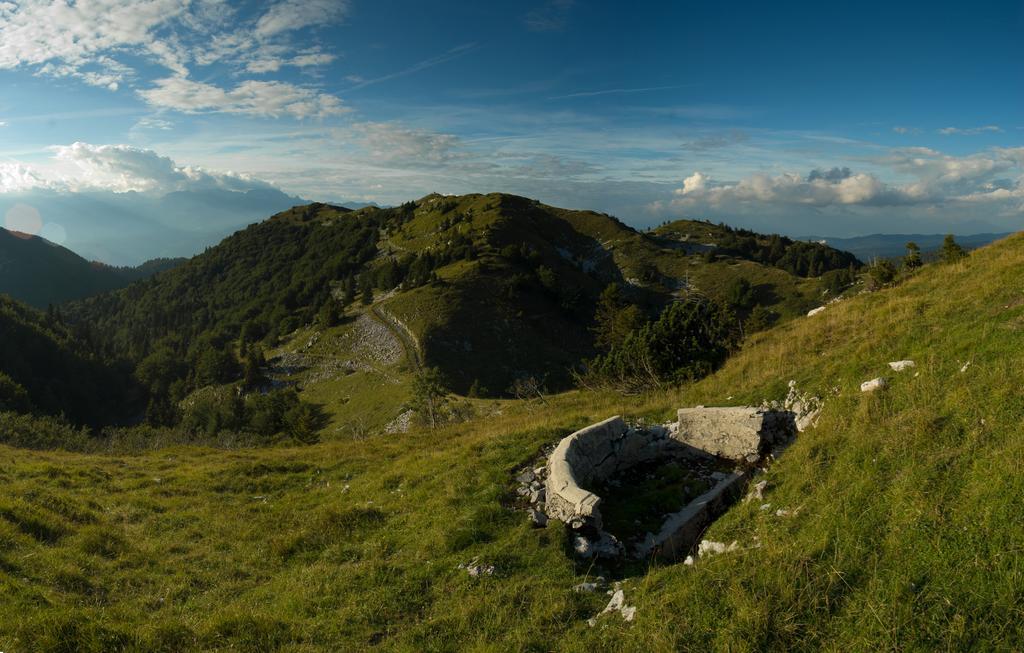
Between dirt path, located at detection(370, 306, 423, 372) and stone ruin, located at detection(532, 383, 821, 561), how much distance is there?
61.1m

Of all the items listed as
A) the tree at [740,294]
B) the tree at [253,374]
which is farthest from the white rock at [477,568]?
the tree at [740,294]

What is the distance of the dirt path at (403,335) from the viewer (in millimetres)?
75938

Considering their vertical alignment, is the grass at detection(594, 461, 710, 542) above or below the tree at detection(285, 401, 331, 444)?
above

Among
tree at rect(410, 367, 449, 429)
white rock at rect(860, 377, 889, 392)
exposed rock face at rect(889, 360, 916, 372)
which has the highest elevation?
exposed rock face at rect(889, 360, 916, 372)

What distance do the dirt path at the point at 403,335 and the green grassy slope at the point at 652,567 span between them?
192 ft

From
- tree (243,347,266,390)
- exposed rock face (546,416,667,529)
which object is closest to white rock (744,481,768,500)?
exposed rock face (546,416,667,529)

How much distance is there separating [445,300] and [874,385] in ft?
280

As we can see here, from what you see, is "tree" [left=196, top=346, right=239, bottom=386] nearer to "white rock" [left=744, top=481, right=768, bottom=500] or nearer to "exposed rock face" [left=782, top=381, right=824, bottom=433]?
"exposed rock face" [left=782, top=381, right=824, bottom=433]

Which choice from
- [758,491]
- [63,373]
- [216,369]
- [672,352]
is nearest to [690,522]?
[758,491]

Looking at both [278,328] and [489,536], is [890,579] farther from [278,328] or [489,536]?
[278,328]

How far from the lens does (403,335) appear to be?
3359 inches

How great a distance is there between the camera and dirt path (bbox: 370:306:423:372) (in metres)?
75.9

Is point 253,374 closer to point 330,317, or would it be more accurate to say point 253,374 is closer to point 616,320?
point 330,317

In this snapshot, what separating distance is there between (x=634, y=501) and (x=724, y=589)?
192 inches
